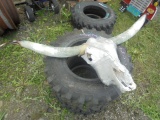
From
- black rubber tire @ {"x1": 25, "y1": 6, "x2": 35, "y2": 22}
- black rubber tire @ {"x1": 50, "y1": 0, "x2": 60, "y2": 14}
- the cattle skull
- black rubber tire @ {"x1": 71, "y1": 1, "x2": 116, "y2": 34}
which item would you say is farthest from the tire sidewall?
the cattle skull

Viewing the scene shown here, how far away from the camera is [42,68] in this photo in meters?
2.66

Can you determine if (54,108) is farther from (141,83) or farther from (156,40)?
(156,40)

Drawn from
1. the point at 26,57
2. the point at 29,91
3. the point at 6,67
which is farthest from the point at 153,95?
the point at 6,67

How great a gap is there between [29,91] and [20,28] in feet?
3.56

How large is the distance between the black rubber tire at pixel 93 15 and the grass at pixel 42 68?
0.34m

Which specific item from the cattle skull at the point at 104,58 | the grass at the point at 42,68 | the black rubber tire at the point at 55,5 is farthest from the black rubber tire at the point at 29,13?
the cattle skull at the point at 104,58

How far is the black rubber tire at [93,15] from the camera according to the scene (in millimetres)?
2750

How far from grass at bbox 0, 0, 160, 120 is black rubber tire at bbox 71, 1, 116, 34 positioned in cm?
34

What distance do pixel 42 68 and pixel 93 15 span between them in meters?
1.20

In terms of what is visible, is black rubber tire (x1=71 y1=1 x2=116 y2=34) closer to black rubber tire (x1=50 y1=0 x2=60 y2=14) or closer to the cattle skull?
black rubber tire (x1=50 y1=0 x2=60 y2=14)

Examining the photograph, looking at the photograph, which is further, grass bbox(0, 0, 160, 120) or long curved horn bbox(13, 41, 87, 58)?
grass bbox(0, 0, 160, 120)

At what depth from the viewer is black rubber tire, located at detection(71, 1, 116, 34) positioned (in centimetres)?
275

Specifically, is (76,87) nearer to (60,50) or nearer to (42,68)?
(60,50)

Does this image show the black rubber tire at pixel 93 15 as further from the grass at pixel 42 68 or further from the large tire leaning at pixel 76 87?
the large tire leaning at pixel 76 87
